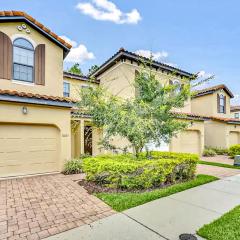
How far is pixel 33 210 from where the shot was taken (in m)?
5.37

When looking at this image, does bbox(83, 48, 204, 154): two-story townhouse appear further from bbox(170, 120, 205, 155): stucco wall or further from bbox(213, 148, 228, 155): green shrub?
bbox(213, 148, 228, 155): green shrub

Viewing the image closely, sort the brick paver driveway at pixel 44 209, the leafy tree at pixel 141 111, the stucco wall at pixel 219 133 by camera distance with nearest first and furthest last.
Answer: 1. the brick paver driveway at pixel 44 209
2. the leafy tree at pixel 141 111
3. the stucco wall at pixel 219 133

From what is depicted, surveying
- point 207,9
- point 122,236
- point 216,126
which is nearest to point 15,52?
point 122,236

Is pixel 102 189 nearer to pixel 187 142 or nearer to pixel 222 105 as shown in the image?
pixel 187 142

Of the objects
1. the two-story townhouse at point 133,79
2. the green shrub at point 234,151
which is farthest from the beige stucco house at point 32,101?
the green shrub at point 234,151

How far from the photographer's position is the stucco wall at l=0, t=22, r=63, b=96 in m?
9.78

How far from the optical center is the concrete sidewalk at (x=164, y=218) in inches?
162

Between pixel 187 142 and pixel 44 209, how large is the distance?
14464mm

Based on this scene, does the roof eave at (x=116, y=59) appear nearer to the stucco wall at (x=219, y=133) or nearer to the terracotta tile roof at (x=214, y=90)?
the terracotta tile roof at (x=214, y=90)

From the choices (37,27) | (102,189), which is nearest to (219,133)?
(102,189)

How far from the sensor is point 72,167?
A: 9977 mm

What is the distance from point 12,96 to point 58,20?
29.7 feet

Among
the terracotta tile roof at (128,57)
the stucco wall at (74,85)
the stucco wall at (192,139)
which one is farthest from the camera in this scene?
the stucco wall at (74,85)

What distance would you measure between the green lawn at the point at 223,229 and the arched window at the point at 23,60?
10030mm
